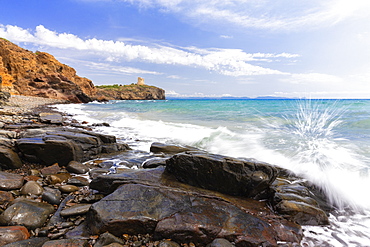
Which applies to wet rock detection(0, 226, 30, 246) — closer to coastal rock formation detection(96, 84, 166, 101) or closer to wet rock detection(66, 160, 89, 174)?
wet rock detection(66, 160, 89, 174)

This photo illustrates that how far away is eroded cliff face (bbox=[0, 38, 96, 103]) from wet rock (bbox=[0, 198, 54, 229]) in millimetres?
48067

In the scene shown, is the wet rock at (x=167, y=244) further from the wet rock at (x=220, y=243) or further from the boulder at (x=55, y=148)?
the boulder at (x=55, y=148)

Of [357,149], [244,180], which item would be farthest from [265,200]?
[357,149]

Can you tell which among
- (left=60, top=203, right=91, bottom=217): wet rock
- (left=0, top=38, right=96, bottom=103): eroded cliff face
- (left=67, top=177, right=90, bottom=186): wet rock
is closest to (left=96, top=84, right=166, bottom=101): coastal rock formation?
(left=0, top=38, right=96, bottom=103): eroded cliff face

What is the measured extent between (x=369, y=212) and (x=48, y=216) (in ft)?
20.2

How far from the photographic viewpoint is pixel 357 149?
8.82m

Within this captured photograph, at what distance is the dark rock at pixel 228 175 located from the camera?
13.4ft

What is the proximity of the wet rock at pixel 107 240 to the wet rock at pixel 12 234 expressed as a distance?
0.99 metres

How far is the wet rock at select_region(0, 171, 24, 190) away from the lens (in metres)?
3.88

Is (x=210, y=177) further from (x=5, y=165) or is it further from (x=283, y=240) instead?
(x=5, y=165)

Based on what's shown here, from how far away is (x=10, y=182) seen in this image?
3990mm

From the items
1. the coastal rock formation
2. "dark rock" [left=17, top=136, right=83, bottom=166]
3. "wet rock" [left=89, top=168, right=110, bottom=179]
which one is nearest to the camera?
"wet rock" [left=89, top=168, right=110, bottom=179]

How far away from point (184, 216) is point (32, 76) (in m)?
56.9

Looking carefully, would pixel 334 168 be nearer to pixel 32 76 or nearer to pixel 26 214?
pixel 26 214
